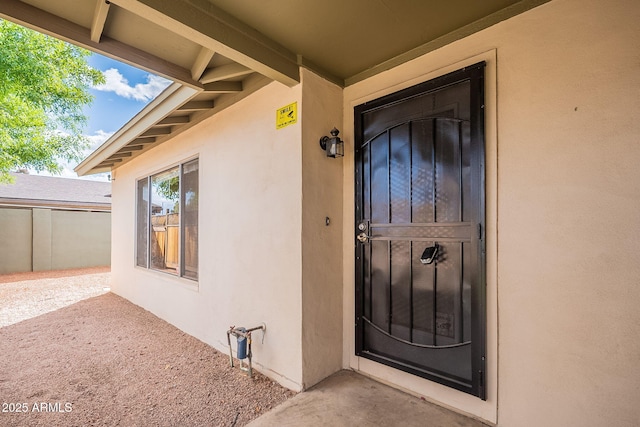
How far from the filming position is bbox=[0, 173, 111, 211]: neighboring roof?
10.2 metres

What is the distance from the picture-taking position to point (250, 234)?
2.89 metres

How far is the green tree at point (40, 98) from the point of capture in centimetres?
642

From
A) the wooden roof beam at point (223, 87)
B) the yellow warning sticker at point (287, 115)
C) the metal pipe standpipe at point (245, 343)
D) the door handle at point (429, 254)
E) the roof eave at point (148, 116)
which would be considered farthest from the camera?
the roof eave at point (148, 116)

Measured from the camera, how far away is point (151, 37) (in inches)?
86.9

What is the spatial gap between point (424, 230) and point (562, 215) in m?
0.80

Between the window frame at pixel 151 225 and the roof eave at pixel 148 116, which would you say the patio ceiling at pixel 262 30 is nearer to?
the roof eave at pixel 148 116

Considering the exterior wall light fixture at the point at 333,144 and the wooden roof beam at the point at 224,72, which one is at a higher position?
the wooden roof beam at the point at 224,72

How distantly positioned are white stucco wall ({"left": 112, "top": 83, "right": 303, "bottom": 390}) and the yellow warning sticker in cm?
5

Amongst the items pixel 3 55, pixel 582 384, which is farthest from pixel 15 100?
pixel 582 384

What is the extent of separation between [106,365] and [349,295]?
2517mm

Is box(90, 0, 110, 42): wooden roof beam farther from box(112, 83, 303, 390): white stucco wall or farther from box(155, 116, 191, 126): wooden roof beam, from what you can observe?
box(155, 116, 191, 126): wooden roof beam

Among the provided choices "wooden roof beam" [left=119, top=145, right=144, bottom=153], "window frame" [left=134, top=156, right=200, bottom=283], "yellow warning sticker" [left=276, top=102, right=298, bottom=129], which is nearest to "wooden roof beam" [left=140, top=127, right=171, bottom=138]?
"window frame" [left=134, top=156, right=200, bottom=283]

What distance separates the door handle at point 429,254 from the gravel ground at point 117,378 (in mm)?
1492

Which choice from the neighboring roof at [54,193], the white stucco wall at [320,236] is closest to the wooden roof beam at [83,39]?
the white stucco wall at [320,236]
